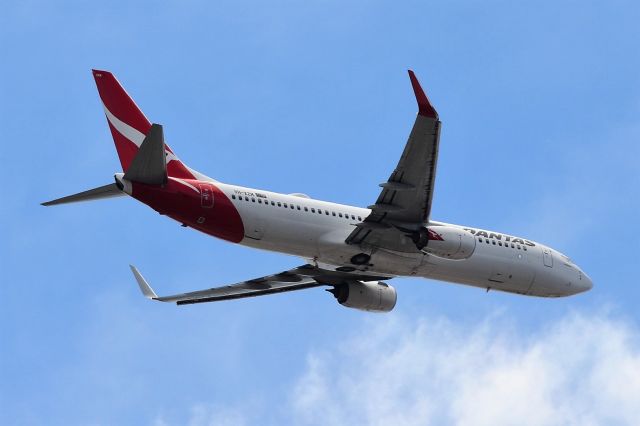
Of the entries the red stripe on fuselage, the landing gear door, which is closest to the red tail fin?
the red stripe on fuselage

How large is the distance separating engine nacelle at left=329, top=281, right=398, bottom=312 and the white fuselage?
2795mm

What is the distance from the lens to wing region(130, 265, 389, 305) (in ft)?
162

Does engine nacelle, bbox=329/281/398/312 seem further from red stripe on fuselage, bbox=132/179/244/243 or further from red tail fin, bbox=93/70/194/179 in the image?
red tail fin, bbox=93/70/194/179

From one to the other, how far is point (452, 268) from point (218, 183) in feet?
32.9

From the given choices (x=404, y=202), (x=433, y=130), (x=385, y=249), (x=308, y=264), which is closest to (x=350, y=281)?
(x=308, y=264)

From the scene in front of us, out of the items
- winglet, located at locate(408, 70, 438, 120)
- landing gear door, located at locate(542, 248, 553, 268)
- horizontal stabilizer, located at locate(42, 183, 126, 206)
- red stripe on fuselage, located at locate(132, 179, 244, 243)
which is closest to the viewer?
winglet, located at locate(408, 70, 438, 120)

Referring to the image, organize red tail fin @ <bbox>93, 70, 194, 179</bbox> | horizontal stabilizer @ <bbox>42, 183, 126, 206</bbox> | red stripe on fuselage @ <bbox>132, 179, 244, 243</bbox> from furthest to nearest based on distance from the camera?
red tail fin @ <bbox>93, 70, 194, 179</bbox> → red stripe on fuselage @ <bbox>132, 179, 244, 243</bbox> → horizontal stabilizer @ <bbox>42, 183, 126, 206</bbox>

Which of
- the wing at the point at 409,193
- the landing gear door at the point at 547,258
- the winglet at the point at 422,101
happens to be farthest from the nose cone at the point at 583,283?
the winglet at the point at 422,101

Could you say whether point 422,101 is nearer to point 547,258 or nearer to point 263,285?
point 547,258

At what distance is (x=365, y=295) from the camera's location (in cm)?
4947

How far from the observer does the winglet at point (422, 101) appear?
3744cm

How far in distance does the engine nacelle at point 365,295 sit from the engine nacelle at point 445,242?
643 cm

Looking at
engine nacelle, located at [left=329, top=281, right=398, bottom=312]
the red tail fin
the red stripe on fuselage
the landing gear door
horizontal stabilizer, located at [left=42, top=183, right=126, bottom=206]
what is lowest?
horizontal stabilizer, located at [left=42, top=183, right=126, bottom=206]

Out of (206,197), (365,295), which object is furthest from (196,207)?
(365,295)
